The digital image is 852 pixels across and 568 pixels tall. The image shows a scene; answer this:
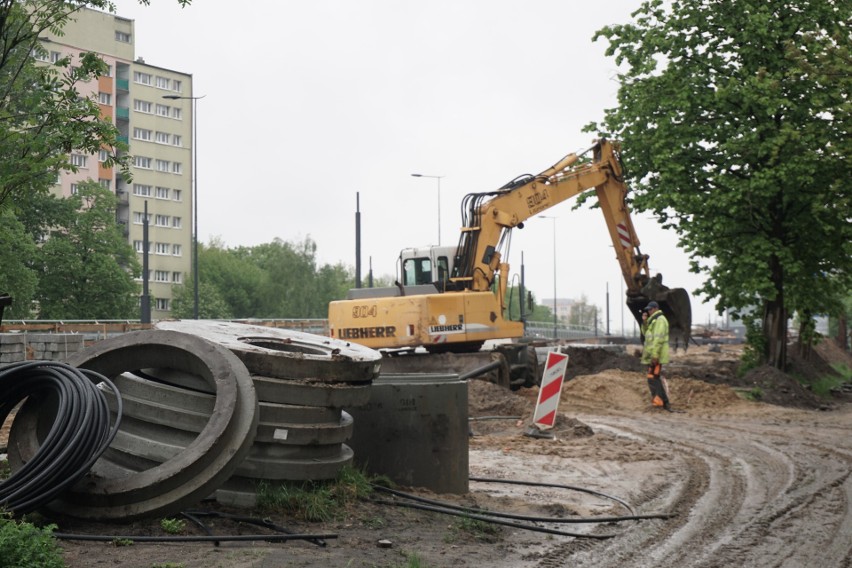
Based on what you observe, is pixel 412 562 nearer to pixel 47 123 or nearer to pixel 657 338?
pixel 47 123

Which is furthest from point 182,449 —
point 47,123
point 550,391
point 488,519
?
Answer: point 550,391

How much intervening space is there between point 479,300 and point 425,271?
240 centimetres

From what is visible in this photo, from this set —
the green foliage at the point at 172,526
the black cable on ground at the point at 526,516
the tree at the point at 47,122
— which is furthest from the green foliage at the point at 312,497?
the tree at the point at 47,122

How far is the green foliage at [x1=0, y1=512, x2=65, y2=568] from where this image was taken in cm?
555

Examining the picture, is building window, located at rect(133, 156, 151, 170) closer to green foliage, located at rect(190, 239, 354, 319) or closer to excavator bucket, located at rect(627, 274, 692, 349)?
green foliage, located at rect(190, 239, 354, 319)

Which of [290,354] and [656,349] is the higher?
[290,354]

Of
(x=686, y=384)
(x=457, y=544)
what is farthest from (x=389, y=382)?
(x=686, y=384)

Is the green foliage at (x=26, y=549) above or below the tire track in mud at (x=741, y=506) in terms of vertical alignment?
above

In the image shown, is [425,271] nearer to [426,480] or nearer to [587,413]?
[587,413]

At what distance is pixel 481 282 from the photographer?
2092cm

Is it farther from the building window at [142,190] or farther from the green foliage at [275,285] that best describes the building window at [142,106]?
the green foliage at [275,285]

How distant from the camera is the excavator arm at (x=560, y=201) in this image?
2114 centimetres

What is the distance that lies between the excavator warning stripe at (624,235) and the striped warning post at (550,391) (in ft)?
30.4

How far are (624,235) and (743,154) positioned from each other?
429cm
